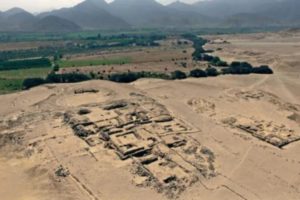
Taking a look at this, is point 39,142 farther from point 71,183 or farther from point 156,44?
point 156,44

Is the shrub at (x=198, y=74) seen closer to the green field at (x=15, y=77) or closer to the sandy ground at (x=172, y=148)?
the sandy ground at (x=172, y=148)

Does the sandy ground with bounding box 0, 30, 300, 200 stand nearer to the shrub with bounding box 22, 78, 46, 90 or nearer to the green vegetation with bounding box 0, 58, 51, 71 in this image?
the shrub with bounding box 22, 78, 46, 90

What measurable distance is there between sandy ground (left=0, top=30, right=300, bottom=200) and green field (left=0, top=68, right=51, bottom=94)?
6098mm

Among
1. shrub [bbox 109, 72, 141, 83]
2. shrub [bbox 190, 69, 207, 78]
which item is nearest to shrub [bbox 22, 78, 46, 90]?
shrub [bbox 109, 72, 141, 83]

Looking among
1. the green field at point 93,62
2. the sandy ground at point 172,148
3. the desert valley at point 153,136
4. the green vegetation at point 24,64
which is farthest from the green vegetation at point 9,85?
the green field at point 93,62

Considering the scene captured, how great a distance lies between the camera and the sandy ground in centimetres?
3161

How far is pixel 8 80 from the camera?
72.4 m

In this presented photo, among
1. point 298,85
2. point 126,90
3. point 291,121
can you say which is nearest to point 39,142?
point 126,90

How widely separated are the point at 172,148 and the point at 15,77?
46615 mm

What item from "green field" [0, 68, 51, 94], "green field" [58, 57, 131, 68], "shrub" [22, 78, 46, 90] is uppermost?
"shrub" [22, 78, 46, 90]

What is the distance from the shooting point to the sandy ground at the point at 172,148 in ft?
104

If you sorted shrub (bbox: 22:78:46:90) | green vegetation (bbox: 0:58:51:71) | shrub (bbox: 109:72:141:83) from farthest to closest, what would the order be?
green vegetation (bbox: 0:58:51:71) < shrub (bbox: 109:72:141:83) < shrub (bbox: 22:78:46:90)

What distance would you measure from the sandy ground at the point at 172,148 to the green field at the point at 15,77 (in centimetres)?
610

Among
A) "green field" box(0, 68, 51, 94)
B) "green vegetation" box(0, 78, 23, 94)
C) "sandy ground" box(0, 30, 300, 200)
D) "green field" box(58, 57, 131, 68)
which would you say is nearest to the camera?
"sandy ground" box(0, 30, 300, 200)
